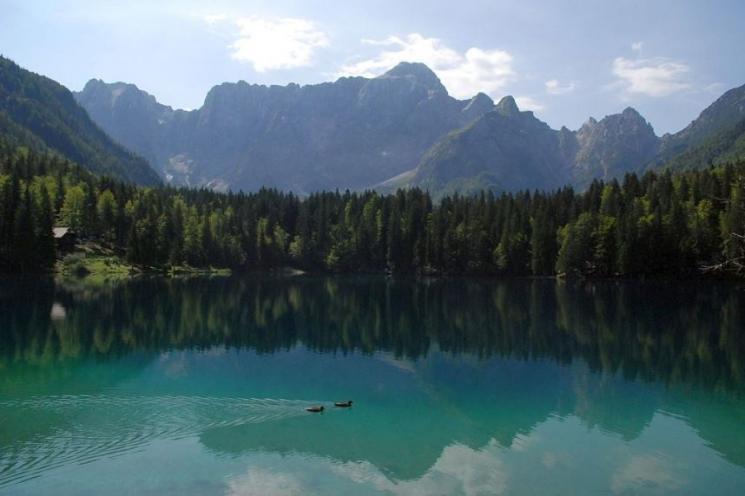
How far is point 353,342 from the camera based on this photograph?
61.7 metres

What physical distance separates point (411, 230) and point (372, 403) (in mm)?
147082

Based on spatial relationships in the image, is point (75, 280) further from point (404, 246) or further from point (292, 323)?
point (404, 246)

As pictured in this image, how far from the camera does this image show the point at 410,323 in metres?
75.9

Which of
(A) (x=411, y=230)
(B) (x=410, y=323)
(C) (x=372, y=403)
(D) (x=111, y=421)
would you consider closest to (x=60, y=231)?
(A) (x=411, y=230)

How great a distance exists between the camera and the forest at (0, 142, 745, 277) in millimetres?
137250

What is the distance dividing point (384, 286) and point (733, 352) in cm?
8730

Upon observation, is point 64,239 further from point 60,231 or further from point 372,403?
point 372,403

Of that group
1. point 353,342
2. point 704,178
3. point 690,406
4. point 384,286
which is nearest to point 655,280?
point 704,178

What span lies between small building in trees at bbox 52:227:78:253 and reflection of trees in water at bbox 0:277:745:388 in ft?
114

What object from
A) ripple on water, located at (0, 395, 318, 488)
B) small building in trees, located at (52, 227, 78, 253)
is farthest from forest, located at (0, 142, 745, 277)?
ripple on water, located at (0, 395, 318, 488)

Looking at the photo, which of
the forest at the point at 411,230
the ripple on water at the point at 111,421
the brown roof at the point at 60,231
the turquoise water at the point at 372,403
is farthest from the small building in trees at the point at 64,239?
the ripple on water at the point at 111,421

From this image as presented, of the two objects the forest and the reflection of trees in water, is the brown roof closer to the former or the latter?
the forest

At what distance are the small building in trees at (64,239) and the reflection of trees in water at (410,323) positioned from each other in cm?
3481

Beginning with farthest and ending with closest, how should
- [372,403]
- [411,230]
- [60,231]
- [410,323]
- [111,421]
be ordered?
[411,230] < [60,231] < [410,323] < [372,403] < [111,421]
